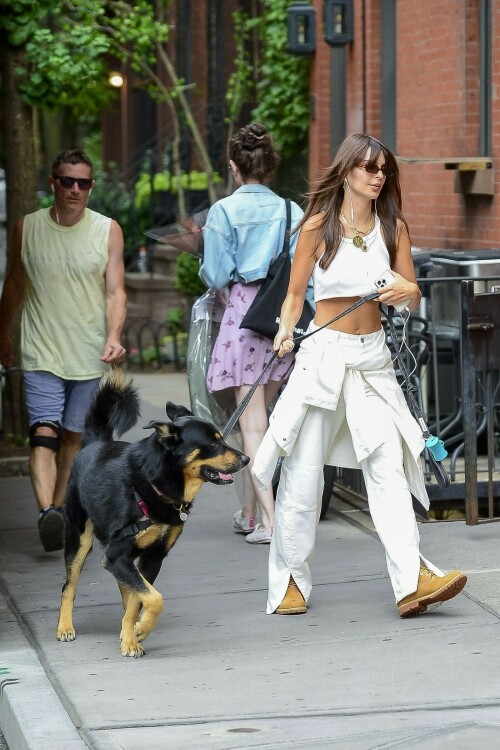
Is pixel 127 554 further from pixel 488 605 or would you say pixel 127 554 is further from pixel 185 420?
pixel 488 605

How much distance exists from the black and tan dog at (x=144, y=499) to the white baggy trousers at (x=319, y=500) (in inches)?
18.4

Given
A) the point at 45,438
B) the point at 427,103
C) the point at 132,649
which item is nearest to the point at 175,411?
the point at 132,649

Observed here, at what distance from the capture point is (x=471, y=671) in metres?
5.02

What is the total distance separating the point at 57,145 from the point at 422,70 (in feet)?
64.9

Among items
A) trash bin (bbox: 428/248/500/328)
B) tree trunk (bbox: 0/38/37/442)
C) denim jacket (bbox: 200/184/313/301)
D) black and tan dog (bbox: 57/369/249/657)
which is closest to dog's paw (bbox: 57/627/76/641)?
black and tan dog (bbox: 57/369/249/657)

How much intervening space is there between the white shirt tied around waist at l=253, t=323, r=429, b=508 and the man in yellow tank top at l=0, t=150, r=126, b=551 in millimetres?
1606

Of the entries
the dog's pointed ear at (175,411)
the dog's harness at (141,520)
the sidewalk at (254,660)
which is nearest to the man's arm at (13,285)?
the sidewalk at (254,660)

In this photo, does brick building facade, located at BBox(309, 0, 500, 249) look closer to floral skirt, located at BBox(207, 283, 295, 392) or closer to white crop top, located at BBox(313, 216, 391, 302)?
floral skirt, located at BBox(207, 283, 295, 392)

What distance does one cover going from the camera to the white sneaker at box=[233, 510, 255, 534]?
301 inches

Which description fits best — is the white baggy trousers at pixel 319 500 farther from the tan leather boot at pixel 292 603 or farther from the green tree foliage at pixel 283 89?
the green tree foliage at pixel 283 89

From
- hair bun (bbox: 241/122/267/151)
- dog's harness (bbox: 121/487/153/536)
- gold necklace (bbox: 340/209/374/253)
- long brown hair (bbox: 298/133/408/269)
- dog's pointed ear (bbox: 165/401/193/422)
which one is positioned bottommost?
dog's harness (bbox: 121/487/153/536)

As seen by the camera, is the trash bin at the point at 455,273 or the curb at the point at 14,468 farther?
the curb at the point at 14,468

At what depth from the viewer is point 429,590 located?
18.7 feet

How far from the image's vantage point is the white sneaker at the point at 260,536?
736cm
